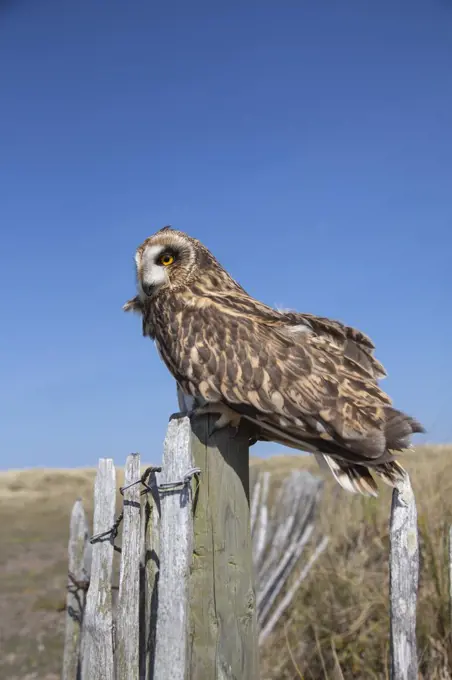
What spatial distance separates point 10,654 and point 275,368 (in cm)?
598

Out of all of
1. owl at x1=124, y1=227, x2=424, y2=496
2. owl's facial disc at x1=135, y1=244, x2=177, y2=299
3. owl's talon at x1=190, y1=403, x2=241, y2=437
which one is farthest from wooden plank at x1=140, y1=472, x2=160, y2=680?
owl's facial disc at x1=135, y1=244, x2=177, y2=299

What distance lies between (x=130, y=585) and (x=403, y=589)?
3.88 ft

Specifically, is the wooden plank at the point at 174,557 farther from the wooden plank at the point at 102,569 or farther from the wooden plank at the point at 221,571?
the wooden plank at the point at 102,569

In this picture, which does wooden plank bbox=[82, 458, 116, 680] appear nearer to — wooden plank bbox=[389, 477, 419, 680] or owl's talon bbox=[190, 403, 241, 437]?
owl's talon bbox=[190, 403, 241, 437]

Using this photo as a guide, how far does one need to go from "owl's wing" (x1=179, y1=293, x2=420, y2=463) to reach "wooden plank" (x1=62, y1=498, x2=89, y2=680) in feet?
5.53

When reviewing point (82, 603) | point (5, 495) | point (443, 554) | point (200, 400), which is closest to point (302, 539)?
point (443, 554)

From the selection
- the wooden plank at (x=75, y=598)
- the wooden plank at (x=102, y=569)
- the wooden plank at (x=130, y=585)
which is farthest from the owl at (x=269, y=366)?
the wooden plank at (x=75, y=598)

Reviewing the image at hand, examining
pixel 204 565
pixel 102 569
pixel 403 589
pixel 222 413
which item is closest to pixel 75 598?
pixel 102 569

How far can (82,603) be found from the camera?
167 inches

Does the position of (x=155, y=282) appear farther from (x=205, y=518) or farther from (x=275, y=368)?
(x=205, y=518)

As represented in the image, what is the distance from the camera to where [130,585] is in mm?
2938

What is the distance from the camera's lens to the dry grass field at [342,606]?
4961mm

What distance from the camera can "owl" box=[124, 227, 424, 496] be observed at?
305 centimetres

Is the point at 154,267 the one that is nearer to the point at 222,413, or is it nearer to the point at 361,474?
the point at 222,413
